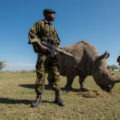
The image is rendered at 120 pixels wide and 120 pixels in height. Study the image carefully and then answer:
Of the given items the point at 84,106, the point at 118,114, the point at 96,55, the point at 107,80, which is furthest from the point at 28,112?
the point at 96,55

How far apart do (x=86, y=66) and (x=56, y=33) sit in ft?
14.8

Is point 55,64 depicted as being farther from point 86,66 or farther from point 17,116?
point 86,66

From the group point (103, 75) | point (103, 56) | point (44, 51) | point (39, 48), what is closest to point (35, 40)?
point (39, 48)

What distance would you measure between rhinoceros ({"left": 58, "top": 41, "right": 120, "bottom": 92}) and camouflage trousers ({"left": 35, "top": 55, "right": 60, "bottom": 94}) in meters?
3.82

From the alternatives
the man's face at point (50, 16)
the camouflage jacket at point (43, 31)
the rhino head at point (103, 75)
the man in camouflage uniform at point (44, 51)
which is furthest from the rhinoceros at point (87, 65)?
the man's face at point (50, 16)

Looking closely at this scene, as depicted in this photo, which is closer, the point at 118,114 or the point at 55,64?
the point at 118,114

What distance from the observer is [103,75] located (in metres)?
11.3

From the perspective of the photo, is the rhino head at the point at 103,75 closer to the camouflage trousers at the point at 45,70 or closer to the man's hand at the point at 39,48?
the camouflage trousers at the point at 45,70

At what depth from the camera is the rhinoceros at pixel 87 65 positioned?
11.3 m

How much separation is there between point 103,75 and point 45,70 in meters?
4.09

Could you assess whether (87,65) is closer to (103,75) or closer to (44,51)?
(103,75)

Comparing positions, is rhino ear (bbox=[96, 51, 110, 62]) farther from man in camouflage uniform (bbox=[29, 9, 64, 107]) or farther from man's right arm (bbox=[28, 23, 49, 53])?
man's right arm (bbox=[28, 23, 49, 53])

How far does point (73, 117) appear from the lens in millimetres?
6594

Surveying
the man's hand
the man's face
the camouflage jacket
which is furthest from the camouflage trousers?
the man's face
